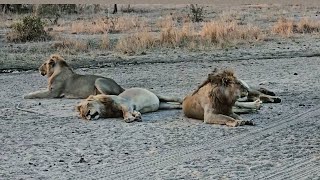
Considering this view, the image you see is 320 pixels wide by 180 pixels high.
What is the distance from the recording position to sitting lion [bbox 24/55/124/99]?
10.6 metres

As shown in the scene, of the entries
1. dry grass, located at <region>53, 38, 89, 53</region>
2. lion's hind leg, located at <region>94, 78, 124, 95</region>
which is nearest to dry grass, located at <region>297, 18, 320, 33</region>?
dry grass, located at <region>53, 38, 89, 53</region>

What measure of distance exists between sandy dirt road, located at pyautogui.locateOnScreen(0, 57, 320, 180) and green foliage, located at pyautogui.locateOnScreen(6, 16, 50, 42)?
31.0ft

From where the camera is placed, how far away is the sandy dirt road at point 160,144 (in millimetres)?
6352

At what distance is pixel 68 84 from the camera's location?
11234 mm

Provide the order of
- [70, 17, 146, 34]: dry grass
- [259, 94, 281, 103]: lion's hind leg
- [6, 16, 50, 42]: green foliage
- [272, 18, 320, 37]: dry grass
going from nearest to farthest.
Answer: [259, 94, 281, 103]: lion's hind leg, [6, 16, 50, 42]: green foliage, [272, 18, 320, 37]: dry grass, [70, 17, 146, 34]: dry grass

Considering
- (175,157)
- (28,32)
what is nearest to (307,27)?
(28,32)

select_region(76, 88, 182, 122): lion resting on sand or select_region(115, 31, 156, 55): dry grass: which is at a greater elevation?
select_region(76, 88, 182, 122): lion resting on sand

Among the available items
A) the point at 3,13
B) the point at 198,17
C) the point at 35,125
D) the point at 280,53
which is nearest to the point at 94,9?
the point at 3,13

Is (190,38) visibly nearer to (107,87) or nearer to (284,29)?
(284,29)

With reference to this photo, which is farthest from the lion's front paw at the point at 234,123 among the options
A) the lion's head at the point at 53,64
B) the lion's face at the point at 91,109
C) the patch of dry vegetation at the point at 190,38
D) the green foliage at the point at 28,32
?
the green foliage at the point at 28,32

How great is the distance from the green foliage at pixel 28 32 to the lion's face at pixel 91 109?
39.9 ft

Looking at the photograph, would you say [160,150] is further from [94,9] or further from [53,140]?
[94,9]

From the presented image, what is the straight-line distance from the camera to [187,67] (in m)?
15.5

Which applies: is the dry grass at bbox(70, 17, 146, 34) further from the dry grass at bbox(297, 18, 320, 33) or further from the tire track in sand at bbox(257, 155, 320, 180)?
the tire track in sand at bbox(257, 155, 320, 180)
